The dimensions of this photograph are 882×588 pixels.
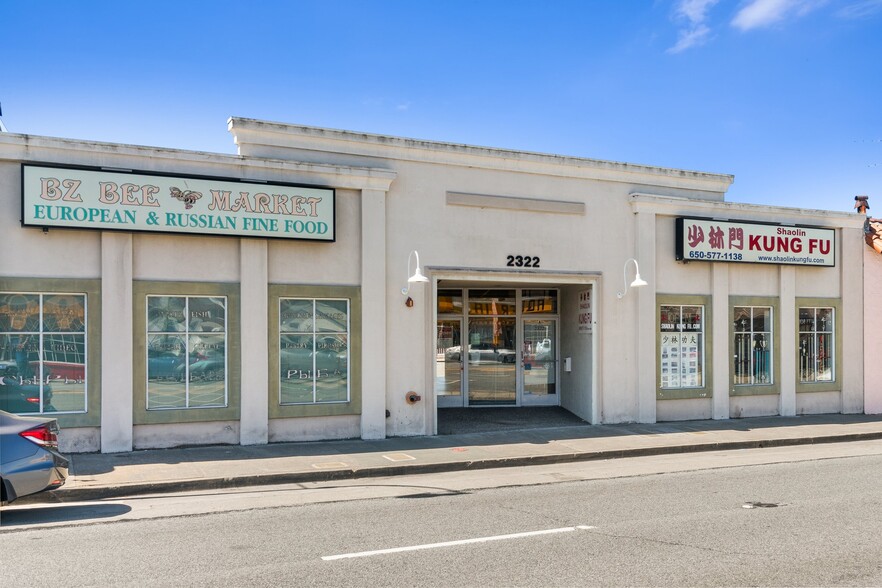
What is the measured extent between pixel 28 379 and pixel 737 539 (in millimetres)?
10138

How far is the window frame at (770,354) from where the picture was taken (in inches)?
699

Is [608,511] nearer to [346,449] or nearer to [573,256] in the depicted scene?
[346,449]

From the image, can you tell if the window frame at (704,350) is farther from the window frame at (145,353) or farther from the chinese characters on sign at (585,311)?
the window frame at (145,353)

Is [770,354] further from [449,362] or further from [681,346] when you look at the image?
[449,362]

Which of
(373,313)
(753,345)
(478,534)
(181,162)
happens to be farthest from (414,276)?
(753,345)

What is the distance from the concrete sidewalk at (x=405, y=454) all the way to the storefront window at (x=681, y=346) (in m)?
0.97

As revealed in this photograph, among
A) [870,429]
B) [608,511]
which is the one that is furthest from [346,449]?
[870,429]

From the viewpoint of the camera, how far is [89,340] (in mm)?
12344

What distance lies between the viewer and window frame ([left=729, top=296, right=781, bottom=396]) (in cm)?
1775

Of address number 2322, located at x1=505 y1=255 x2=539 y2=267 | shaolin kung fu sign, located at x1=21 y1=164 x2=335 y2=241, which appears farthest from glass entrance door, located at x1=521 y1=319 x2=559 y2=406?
shaolin kung fu sign, located at x1=21 y1=164 x2=335 y2=241

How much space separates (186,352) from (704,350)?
10.9 metres

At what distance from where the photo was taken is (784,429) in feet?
53.3

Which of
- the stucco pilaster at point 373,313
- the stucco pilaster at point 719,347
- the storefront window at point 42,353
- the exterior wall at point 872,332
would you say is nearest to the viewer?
the storefront window at point 42,353

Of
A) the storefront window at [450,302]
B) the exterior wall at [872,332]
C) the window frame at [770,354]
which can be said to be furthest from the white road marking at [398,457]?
the exterior wall at [872,332]
